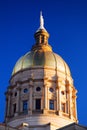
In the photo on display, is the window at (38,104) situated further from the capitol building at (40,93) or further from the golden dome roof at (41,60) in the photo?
the golden dome roof at (41,60)

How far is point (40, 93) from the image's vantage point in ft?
293

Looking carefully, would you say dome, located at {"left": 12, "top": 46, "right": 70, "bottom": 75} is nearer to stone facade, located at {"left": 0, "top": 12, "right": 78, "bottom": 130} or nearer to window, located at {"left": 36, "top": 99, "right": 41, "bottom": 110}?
stone facade, located at {"left": 0, "top": 12, "right": 78, "bottom": 130}

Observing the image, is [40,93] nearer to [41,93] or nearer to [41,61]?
[41,93]

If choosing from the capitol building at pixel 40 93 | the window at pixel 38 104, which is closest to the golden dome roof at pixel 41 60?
the capitol building at pixel 40 93

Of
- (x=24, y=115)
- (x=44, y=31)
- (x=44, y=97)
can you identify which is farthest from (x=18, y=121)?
(x=44, y=31)

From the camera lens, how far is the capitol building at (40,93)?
85.8 meters

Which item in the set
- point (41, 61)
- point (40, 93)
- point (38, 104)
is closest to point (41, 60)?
point (41, 61)

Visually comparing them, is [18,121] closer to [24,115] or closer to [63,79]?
[24,115]

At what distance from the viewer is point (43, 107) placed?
87.2 meters

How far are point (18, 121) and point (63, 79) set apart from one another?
13951 mm

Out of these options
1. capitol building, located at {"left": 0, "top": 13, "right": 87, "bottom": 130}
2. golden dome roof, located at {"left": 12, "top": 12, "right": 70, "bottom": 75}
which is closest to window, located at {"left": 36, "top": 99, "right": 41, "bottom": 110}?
capitol building, located at {"left": 0, "top": 13, "right": 87, "bottom": 130}

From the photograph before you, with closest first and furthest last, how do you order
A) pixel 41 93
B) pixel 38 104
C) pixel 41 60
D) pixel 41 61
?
1. pixel 38 104
2. pixel 41 93
3. pixel 41 61
4. pixel 41 60

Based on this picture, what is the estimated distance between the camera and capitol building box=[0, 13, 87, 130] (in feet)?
281

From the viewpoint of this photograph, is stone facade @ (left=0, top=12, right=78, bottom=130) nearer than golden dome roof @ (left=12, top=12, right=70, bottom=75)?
Yes
